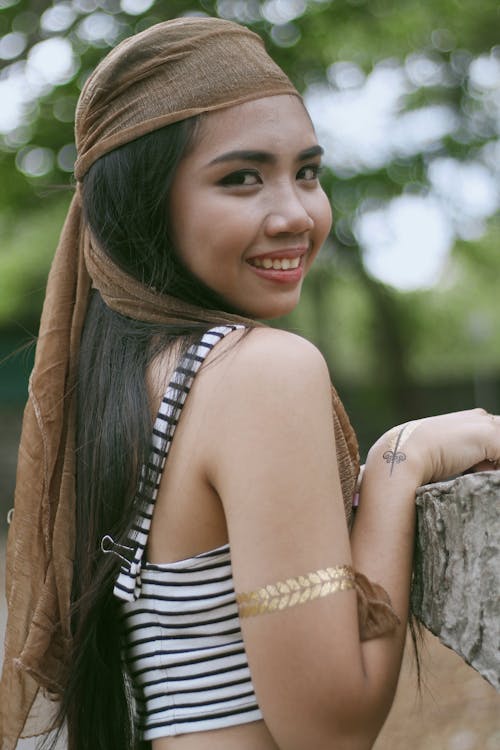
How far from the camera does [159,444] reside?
165cm

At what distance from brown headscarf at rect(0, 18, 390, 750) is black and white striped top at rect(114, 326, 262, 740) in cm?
20

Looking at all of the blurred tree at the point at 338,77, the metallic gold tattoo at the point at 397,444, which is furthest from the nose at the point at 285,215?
the blurred tree at the point at 338,77

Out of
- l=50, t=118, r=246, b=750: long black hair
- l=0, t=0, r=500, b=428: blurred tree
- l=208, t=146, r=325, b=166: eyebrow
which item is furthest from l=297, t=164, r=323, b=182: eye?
l=0, t=0, r=500, b=428: blurred tree

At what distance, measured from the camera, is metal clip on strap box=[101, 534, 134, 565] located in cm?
170

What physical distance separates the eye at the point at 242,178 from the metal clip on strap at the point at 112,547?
65 cm

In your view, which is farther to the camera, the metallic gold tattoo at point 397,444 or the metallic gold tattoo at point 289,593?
the metallic gold tattoo at point 397,444

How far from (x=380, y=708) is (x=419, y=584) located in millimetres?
224

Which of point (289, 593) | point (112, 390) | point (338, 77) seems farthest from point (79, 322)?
point (338, 77)

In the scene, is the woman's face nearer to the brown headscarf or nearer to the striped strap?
the brown headscarf

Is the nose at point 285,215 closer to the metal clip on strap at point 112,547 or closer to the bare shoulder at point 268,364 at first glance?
the bare shoulder at point 268,364

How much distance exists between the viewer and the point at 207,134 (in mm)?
1798

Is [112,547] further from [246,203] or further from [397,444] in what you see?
[246,203]

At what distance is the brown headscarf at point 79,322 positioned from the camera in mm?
1831

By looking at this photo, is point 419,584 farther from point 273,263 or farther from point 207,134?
point 207,134
